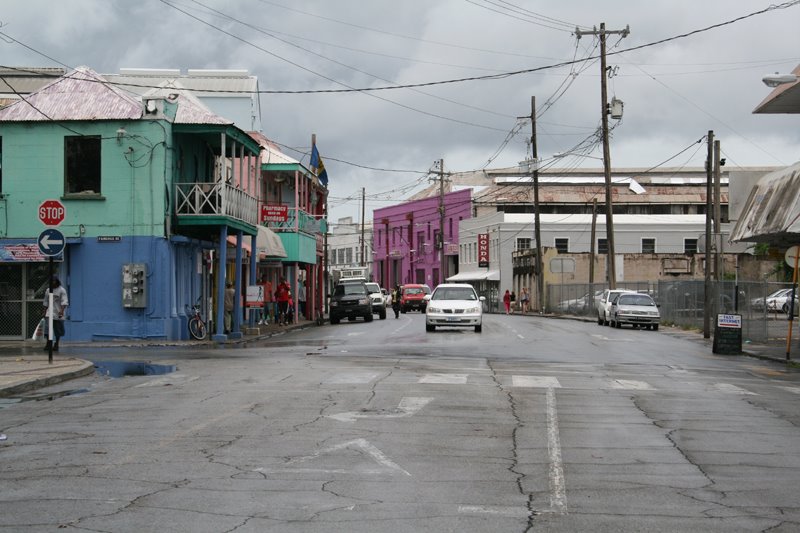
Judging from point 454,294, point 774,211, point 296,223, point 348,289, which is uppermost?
point 296,223

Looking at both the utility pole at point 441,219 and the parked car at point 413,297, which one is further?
the utility pole at point 441,219

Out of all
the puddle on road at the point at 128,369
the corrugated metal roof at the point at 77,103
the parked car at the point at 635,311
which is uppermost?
the corrugated metal roof at the point at 77,103

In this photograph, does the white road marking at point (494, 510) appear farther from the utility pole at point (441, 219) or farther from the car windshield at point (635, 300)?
the utility pole at point (441, 219)

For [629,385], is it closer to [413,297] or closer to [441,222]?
[413,297]

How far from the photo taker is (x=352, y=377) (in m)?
18.5

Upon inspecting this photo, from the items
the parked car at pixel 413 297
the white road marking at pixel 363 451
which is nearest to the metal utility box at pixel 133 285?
the white road marking at pixel 363 451

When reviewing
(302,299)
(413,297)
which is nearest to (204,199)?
(302,299)

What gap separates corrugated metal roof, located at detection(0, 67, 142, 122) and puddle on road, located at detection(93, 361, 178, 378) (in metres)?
10.7

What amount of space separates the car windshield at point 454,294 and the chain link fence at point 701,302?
8.42m

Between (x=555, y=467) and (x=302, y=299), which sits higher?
(x=302, y=299)

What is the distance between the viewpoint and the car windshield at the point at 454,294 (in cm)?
3750

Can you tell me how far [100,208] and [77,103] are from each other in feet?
11.0

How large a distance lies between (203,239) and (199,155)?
2.81 metres

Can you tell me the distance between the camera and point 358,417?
1309cm
